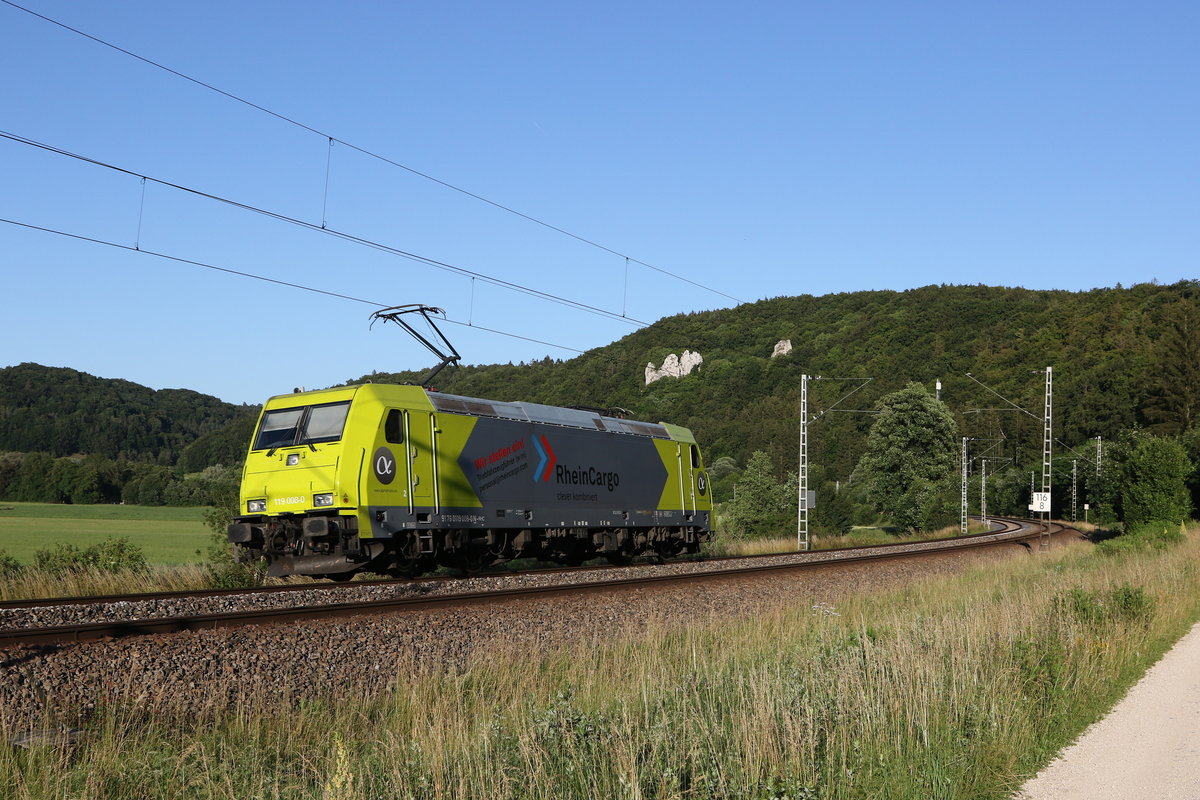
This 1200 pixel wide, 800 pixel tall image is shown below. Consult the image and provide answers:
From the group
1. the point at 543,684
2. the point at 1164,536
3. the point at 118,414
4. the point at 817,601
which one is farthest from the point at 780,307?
the point at 543,684

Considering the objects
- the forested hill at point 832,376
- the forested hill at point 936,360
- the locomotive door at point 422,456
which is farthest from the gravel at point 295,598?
the forested hill at point 936,360

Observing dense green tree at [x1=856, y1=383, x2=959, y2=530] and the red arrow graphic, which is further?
dense green tree at [x1=856, y1=383, x2=959, y2=530]

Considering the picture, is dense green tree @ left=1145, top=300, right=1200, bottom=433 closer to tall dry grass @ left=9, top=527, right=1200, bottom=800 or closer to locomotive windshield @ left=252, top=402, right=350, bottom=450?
locomotive windshield @ left=252, top=402, right=350, bottom=450

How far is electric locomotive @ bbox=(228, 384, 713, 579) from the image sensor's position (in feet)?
57.7

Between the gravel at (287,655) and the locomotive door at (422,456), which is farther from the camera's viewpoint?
the locomotive door at (422,456)

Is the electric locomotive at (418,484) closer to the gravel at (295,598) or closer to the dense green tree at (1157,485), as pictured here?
the gravel at (295,598)

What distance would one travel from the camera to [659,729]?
275 inches

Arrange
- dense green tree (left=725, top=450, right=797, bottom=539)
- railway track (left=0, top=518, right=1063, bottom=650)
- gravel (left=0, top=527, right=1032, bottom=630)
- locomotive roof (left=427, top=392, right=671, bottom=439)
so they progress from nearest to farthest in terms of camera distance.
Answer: railway track (left=0, top=518, right=1063, bottom=650)
gravel (left=0, top=527, right=1032, bottom=630)
locomotive roof (left=427, top=392, right=671, bottom=439)
dense green tree (left=725, top=450, right=797, bottom=539)

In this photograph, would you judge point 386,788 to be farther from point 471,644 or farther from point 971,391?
point 971,391

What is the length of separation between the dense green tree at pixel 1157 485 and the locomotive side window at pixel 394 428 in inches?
1234

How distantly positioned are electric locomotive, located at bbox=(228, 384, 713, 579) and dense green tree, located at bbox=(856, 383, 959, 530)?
61486 mm

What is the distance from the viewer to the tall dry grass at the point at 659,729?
20.5 feet

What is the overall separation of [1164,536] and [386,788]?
35413 mm

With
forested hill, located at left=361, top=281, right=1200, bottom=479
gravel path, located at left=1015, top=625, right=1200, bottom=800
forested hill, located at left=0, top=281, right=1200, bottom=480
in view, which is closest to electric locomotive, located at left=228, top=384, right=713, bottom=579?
gravel path, located at left=1015, top=625, right=1200, bottom=800
